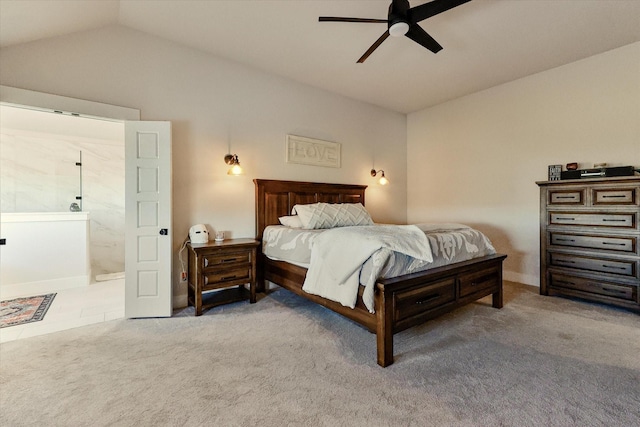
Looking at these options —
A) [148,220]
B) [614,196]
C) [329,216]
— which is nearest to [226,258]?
[148,220]

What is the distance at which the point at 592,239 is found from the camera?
320cm

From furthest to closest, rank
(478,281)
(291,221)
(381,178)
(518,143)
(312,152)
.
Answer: (381,178) → (312,152) → (518,143) → (291,221) → (478,281)

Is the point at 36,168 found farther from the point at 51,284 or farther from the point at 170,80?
the point at 170,80

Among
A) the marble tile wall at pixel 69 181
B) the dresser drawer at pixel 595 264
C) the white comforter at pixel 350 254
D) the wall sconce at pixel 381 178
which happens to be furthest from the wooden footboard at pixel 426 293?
the marble tile wall at pixel 69 181

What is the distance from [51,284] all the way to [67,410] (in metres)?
3.32

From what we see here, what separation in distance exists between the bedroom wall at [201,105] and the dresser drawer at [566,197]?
2.73 meters

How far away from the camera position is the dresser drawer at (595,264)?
→ 2979 mm

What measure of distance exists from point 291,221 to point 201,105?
1.81 meters

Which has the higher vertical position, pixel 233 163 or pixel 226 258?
pixel 233 163

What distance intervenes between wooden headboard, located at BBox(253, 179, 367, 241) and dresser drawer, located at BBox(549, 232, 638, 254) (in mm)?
2832

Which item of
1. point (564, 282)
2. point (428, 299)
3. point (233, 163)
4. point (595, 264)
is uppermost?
point (233, 163)

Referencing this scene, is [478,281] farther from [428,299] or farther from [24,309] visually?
[24,309]

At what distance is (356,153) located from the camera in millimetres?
4961

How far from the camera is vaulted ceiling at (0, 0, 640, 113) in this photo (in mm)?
2588
